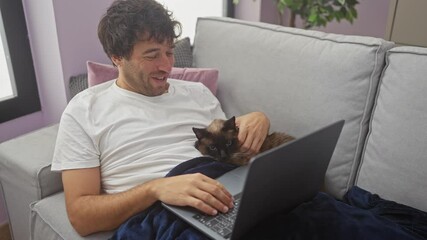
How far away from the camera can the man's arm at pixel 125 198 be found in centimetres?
97

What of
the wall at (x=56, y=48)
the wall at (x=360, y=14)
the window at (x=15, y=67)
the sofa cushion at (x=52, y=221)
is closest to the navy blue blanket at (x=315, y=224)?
the sofa cushion at (x=52, y=221)

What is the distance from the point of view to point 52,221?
116 centimetres

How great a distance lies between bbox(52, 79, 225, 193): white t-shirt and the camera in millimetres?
1133

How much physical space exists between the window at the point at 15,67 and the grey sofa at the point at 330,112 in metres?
0.28

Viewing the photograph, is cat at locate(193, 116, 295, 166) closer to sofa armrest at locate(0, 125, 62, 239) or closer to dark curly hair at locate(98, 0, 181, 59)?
dark curly hair at locate(98, 0, 181, 59)

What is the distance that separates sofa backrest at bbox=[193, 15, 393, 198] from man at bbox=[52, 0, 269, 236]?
0.16 meters

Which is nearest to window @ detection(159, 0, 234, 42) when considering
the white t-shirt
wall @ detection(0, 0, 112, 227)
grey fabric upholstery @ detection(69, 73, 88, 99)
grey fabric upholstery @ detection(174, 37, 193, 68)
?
grey fabric upholstery @ detection(174, 37, 193, 68)

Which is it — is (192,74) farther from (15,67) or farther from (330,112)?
(15,67)

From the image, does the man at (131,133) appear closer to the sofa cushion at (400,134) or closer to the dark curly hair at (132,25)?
the dark curly hair at (132,25)

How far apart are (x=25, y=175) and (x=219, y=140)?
2.17ft

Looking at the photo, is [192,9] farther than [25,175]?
Yes

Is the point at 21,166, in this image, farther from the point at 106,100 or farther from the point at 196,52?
the point at 196,52

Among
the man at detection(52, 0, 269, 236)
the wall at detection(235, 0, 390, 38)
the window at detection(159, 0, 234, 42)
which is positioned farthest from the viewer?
the wall at detection(235, 0, 390, 38)

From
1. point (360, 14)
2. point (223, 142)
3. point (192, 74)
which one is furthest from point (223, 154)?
point (360, 14)
